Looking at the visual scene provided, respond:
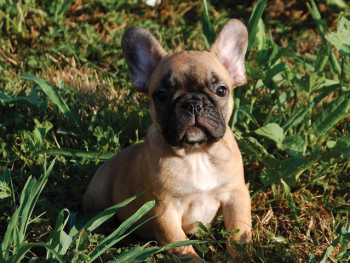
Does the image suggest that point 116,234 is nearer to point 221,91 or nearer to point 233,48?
point 221,91

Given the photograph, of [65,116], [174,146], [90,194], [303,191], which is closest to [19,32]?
[65,116]

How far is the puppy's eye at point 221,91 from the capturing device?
336cm

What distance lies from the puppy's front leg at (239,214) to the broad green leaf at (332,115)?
1.03m

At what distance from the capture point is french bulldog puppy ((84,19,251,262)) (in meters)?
3.19

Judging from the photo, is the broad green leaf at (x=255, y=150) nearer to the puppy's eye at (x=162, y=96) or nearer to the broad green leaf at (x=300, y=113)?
the broad green leaf at (x=300, y=113)

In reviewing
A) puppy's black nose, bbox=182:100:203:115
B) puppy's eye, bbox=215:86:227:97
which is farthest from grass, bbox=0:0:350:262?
puppy's black nose, bbox=182:100:203:115

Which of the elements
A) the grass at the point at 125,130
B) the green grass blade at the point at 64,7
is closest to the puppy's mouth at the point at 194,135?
the grass at the point at 125,130

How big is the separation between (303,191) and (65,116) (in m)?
2.50

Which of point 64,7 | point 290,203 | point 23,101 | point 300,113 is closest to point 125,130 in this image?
point 23,101

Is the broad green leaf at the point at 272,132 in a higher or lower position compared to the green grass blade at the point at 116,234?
higher

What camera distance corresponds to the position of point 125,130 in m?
4.64

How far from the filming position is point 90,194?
3.86m

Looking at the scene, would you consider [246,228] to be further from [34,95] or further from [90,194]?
[34,95]

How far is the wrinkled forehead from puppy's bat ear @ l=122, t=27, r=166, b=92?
0.78ft
